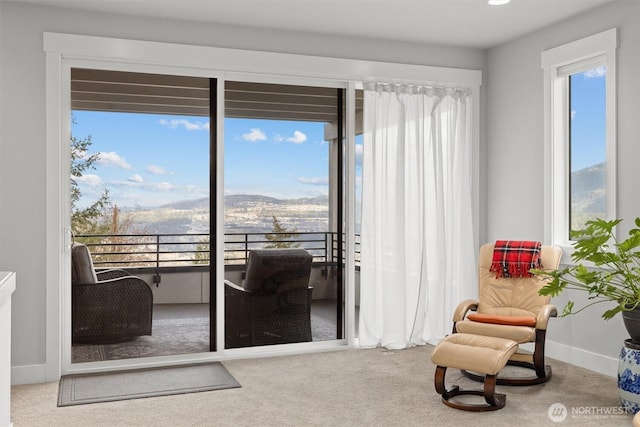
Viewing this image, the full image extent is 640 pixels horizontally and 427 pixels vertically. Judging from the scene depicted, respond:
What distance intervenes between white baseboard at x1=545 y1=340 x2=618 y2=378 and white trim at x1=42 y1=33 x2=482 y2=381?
1645 millimetres

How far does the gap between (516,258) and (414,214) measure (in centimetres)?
105

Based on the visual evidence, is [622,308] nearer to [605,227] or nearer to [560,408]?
[605,227]

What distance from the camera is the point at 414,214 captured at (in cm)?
555

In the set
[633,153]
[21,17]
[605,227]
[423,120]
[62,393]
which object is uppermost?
[21,17]

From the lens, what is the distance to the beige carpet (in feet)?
12.0

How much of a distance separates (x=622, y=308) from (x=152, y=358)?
3327 mm

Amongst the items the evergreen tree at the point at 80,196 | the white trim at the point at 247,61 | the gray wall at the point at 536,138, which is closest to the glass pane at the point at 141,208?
the evergreen tree at the point at 80,196

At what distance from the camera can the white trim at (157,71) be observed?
455 cm

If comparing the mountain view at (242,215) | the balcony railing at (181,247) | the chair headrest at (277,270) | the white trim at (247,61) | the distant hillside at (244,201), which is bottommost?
the chair headrest at (277,270)

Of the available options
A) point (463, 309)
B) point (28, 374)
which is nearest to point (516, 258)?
point (463, 309)

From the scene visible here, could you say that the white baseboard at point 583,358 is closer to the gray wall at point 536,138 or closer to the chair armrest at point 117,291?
the gray wall at point 536,138

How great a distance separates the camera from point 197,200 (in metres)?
4.99

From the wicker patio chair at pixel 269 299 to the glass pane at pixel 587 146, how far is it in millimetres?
2219

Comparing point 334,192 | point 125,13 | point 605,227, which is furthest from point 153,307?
point 605,227
